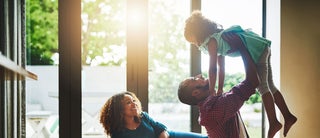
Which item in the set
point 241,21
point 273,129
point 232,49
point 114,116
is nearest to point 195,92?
point 232,49

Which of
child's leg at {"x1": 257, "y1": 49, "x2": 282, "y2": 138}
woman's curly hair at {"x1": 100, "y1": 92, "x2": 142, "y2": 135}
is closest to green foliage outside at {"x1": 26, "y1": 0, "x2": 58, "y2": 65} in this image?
woman's curly hair at {"x1": 100, "y1": 92, "x2": 142, "y2": 135}

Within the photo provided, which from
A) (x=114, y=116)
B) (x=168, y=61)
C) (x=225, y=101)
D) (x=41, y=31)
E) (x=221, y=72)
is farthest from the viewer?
(x=168, y=61)

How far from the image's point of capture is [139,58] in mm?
3053

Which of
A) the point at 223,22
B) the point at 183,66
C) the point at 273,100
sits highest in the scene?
the point at 223,22

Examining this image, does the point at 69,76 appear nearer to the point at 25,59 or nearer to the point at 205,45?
the point at 25,59

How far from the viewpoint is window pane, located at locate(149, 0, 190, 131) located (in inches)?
123

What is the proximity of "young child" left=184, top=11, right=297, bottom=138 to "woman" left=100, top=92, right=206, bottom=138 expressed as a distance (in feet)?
1.90

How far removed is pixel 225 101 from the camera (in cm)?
219

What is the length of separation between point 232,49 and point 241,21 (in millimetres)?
980

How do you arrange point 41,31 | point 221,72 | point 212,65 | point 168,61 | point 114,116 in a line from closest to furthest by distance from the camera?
point 212,65
point 221,72
point 114,116
point 41,31
point 168,61

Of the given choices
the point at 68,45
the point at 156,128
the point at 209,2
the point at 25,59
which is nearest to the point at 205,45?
the point at 156,128

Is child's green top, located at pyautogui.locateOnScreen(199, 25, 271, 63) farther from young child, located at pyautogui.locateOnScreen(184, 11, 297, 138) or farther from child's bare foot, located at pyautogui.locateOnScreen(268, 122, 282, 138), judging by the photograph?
child's bare foot, located at pyautogui.locateOnScreen(268, 122, 282, 138)

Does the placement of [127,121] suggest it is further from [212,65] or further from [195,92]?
[212,65]

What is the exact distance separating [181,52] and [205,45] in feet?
2.55
